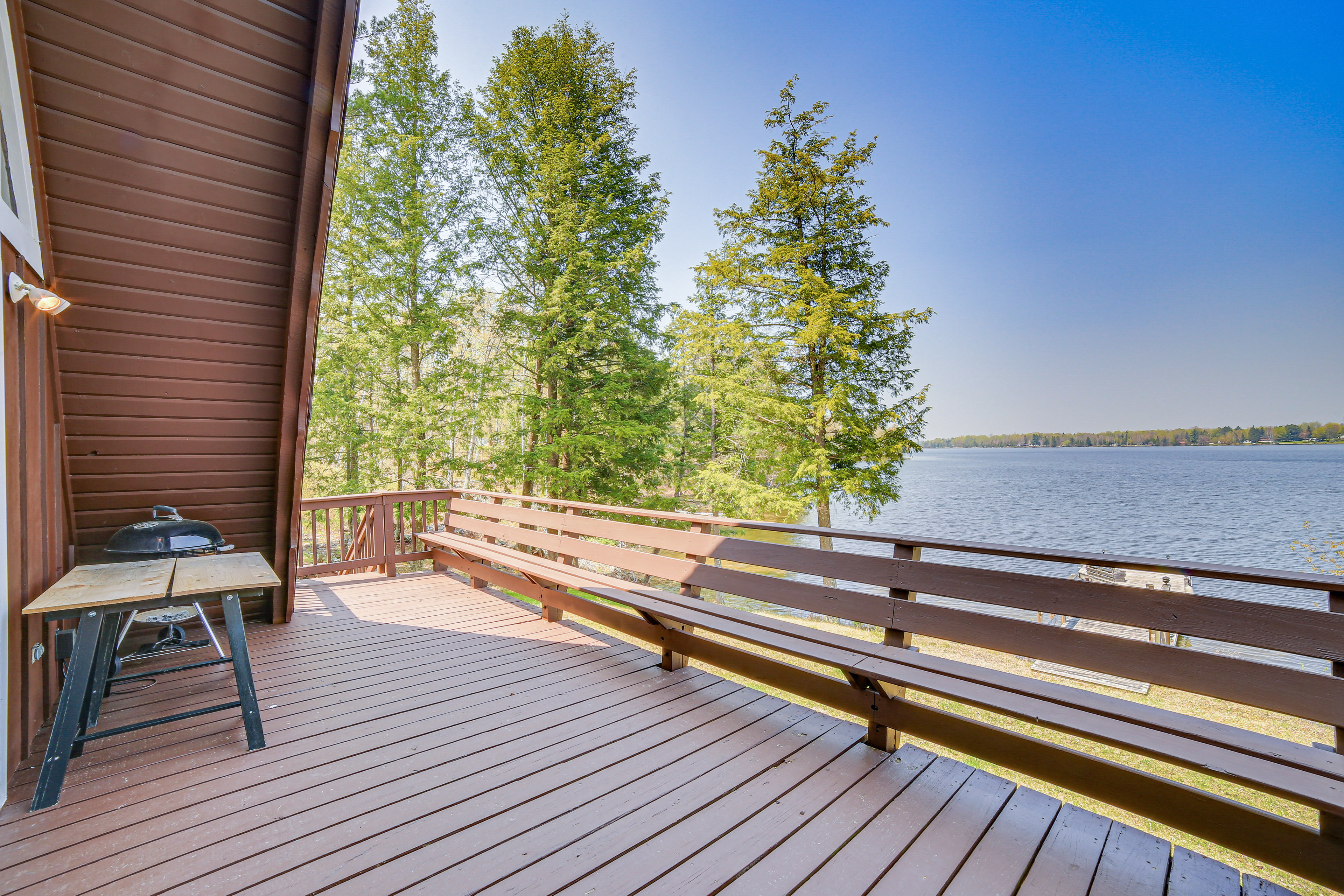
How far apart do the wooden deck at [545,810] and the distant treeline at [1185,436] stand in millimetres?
22885

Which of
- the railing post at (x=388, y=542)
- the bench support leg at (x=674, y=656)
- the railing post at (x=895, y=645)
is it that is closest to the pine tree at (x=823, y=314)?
the railing post at (x=388, y=542)

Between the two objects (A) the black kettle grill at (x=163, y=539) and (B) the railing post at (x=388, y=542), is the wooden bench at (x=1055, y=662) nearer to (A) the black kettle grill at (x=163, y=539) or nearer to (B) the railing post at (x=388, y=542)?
(A) the black kettle grill at (x=163, y=539)

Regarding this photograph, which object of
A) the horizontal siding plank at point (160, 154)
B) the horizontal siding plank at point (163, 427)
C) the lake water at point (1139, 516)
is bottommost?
the lake water at point (1139, 516)

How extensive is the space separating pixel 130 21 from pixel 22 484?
6.45ft

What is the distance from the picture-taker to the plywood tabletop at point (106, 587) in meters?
1.82

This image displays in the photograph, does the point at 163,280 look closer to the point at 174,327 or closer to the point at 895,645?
the point at 174,327

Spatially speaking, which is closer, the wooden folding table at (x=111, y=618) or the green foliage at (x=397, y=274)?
the wooden folding table at (x=111, y=618)

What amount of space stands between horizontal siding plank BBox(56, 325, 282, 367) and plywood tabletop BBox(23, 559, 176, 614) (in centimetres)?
113

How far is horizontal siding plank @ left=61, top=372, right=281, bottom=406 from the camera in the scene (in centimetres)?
273

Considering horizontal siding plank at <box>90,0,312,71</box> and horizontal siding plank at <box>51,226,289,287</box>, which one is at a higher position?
horizontal siding plank at <box>90,0,312,71</box>

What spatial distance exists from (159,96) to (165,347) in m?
1.28

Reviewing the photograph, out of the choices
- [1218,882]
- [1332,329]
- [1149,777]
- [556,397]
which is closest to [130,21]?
[1149,777]

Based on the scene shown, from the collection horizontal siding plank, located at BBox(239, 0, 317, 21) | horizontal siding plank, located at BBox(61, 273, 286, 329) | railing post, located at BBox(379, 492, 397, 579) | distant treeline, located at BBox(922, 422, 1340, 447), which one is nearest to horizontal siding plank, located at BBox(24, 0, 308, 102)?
horizontal siding plank, located at BBox(239, 0, 317, 21)

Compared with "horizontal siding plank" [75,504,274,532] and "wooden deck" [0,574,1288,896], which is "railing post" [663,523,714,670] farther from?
"horizontal siding plank" [75,504,274,532]
